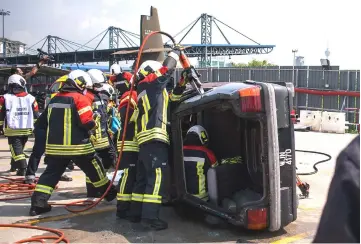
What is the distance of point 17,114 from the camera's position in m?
8.03

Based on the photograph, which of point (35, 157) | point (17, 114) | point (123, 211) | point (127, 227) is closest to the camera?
point (127, 227)

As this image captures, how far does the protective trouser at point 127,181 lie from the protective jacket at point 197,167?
704 millimetres

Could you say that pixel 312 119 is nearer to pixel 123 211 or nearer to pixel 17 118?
pixel 17 118

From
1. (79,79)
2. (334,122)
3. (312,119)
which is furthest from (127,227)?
(312,119)

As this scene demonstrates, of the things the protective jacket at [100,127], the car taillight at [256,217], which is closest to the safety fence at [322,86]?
the protective jacket at [100,127]

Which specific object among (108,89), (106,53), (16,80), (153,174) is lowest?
(153,174)

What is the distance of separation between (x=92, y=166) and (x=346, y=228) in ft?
16.6

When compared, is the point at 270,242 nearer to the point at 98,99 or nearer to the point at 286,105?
the point at 286,105

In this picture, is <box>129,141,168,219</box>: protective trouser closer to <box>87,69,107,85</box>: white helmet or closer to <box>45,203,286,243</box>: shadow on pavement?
<box>45,203,286,243</box>: shadow on pavement

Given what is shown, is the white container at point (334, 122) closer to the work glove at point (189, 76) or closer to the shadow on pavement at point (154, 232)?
the shadow on pavement at point (154, 232)

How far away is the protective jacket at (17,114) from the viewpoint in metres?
7.98

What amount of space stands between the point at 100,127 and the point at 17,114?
7.43 feet

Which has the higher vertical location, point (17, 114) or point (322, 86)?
point (322, 86)

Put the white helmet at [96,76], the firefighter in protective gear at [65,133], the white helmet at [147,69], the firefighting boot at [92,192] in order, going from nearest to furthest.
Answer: the white helmet at [147,69] → the firefighter in protective gear at [65,133] → the firefighting boot at [92,192] → the white helmet at [96,76]
